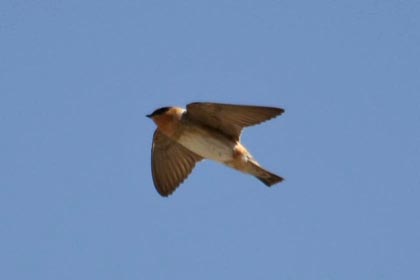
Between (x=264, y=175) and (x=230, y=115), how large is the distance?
1.75 feet

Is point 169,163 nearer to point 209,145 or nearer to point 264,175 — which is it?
point 209,145

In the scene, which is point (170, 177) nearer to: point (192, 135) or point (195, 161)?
point (195, 161)

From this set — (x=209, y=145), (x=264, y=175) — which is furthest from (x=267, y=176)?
(x=209, y=145)

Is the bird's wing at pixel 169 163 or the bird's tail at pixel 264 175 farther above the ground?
the bird's wing at pixel 169 163

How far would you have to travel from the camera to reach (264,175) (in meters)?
7.64

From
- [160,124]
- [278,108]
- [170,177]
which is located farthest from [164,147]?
[278,108]

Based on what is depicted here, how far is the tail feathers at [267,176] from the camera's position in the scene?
24.9 feet

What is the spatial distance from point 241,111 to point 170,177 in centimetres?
116

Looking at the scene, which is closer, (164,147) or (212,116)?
(212,116)

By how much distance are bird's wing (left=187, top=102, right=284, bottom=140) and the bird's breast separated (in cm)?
8

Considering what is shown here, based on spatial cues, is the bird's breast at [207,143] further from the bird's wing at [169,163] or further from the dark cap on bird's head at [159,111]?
the bird's wing at [169,163]

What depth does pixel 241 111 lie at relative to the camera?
7.41 metres

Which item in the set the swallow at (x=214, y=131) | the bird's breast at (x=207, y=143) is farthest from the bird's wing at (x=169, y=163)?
the bird's breast at (x=207, y=143)

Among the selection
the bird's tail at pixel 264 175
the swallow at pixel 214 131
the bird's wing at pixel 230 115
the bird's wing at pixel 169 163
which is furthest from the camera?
the bird's wing at pixel 169 163
